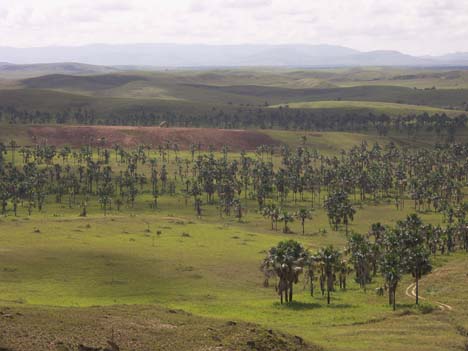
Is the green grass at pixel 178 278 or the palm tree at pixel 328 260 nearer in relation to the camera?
the green grass at pixel 178 278

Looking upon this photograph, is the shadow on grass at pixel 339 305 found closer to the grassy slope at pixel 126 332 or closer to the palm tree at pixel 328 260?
the palm tree at pixel 328 260

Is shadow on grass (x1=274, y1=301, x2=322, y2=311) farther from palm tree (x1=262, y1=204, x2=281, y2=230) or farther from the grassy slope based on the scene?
palm tree (x1=262, y1=204, x2=281, y2=230)

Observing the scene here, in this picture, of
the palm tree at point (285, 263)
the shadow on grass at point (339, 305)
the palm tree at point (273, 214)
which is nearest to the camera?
the palm tree at point (285, 263)

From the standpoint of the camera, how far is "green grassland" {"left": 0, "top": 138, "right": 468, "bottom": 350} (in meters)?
86.2

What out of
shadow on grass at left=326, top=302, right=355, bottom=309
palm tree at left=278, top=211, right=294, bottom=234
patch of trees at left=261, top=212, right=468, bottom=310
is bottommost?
palm tree at left=278, top=211, right=294, bottom=234

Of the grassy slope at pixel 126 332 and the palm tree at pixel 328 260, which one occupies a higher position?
the grassy slope at pixel 126 332

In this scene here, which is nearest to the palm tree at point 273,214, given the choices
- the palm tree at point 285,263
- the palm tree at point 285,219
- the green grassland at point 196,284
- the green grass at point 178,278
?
the palm tree at point 285,219

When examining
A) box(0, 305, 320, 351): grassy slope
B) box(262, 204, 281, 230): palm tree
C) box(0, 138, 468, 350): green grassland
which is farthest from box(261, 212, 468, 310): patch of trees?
box(262, 204, 281, 230): palm tree

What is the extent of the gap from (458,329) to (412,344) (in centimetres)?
1173

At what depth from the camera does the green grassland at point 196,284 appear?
86.2 m

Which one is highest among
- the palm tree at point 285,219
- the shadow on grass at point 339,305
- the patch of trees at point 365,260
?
the patch of trees at point 365,260

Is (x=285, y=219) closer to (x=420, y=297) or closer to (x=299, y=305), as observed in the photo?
(x=420, y=297)

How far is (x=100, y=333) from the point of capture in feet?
233

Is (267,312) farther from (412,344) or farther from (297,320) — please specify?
(412,344)
